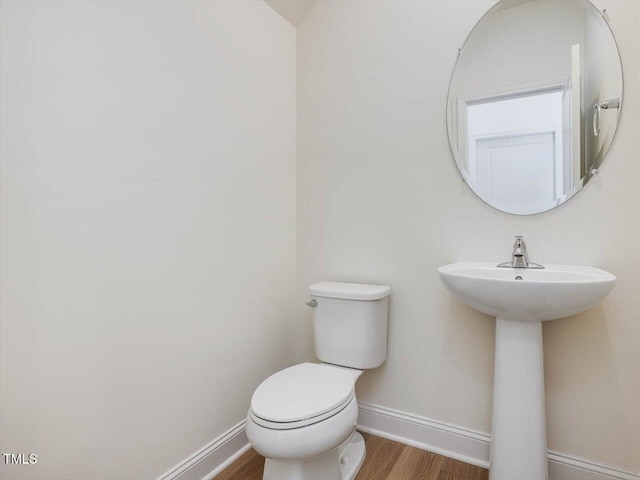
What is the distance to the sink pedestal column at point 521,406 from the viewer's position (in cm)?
123

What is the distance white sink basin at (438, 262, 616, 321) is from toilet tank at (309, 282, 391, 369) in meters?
0.42

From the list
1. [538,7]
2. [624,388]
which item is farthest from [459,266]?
[538,7]

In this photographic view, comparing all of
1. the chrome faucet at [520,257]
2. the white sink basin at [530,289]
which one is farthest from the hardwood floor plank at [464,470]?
the chrome faucet at [520,257]

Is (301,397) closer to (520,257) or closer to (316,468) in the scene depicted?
(316,468)

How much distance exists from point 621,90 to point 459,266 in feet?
2.81

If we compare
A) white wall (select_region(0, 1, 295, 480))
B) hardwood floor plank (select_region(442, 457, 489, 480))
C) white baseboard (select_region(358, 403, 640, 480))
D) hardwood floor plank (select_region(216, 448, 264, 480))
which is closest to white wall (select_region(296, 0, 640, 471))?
white baseboard (select_region(358, 403, 640, 480))

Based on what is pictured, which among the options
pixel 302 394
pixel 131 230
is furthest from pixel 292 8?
pixel 302 394

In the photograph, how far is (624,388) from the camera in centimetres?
129

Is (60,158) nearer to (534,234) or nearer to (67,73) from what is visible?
(67,73)

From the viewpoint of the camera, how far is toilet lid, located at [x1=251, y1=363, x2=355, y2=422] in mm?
1146

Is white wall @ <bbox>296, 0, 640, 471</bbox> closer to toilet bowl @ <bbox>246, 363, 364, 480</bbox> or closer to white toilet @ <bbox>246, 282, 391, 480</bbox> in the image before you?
white toilet @ <bbox>246, 282, 391, 480</bbox>

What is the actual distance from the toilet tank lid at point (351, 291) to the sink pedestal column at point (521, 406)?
20.6 inches

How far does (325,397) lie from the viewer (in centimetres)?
123

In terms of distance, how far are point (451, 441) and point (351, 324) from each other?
69 centimetres
